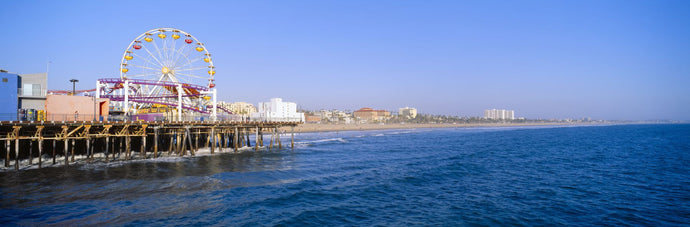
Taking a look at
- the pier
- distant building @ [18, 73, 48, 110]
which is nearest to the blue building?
distant building @ [18, 73, 48, 110]

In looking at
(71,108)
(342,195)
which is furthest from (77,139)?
(342,195)

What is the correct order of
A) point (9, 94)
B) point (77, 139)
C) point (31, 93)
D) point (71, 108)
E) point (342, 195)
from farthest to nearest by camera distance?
point (71, 108) → point (31, 93) → point (77, 139) → point (9, 94) → point (342, 195)

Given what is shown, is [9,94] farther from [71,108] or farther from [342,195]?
[342,195]

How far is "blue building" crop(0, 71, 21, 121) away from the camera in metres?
27.0

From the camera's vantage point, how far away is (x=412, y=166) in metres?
27.6

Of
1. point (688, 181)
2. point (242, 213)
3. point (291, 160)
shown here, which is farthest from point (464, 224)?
point (291, 160)

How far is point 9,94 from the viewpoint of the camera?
2762 cm

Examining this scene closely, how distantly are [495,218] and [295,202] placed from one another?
828 centimetres

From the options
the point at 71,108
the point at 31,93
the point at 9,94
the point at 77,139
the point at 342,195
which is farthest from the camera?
the point at 71,108

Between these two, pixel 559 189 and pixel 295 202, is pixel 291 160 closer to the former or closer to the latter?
pixel 295 202

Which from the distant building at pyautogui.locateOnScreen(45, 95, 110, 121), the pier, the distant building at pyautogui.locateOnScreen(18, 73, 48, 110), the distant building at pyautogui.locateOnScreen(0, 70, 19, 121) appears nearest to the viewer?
the pier

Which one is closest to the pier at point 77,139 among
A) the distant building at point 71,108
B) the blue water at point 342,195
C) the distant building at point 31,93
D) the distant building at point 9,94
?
the distant building at point 71,108

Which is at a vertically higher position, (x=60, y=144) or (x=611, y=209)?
(x=60, y=144)

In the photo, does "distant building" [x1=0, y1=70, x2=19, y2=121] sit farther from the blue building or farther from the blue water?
the blue water
